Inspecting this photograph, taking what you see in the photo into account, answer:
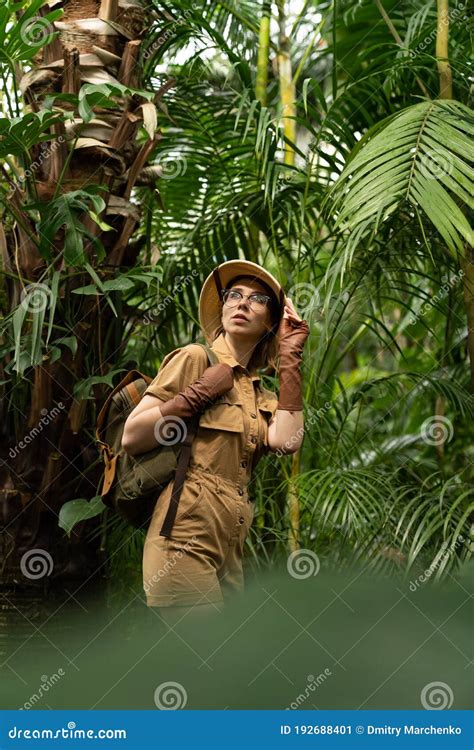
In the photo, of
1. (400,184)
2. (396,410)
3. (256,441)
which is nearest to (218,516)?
(256,441)

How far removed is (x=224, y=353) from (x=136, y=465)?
0.35m

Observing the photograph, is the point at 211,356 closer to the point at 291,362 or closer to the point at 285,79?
the point at 291,362

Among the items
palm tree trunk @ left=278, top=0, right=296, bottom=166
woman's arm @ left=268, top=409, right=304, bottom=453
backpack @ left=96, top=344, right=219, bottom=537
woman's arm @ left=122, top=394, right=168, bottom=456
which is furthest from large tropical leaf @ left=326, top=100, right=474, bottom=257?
palm tree trunk @ left=278, top=0, right=296, bottom=166

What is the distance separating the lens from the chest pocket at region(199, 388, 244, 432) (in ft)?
6.41

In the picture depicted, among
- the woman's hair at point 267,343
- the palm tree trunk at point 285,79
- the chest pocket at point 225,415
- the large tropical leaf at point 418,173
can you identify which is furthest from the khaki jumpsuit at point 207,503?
the palm tree trunk at point 285,79

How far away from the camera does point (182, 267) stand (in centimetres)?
344

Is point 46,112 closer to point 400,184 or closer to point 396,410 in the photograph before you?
point 400,184

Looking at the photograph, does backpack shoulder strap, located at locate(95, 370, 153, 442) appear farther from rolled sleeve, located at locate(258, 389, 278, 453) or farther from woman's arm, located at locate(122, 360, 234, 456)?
rolled sleeve, located at locate(258, 389, 278, 453)

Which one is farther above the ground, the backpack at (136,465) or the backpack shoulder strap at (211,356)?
the backpack shoulder strap at (211,356)

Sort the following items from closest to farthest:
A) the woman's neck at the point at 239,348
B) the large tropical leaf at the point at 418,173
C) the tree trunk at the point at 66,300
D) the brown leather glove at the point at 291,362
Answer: the brown leather glove at the point at 291,362
the woman's neck at the point at 239,348
the large tropical leaf at the point at 418,173
the tree trunk at the point at 66,300

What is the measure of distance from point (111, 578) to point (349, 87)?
1.86m

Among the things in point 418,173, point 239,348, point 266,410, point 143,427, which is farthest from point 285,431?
point 418,173

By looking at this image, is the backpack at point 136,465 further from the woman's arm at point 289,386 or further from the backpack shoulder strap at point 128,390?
the woman's arm at point 289,386

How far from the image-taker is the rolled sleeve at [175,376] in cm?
194
